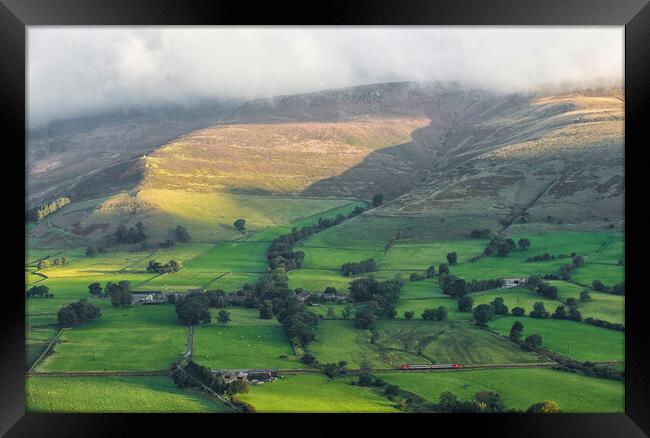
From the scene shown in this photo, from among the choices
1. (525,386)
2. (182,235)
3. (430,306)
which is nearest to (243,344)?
(430,306)

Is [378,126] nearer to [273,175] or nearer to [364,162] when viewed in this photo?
[364,162]

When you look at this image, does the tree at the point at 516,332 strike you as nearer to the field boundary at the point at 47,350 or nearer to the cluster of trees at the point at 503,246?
the cluster of trees at the point at 503,246

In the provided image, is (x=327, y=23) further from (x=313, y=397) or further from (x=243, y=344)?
(x=243, y=344)

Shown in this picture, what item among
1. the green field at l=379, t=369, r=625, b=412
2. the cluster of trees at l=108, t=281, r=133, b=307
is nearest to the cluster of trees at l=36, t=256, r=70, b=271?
the cluster of trees at l=108, t=281, r=133, b=307

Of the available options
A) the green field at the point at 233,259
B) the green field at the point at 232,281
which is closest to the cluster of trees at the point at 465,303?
the green field at the point at 232,281

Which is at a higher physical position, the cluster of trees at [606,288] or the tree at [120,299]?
the cluster of trees at [606,288]

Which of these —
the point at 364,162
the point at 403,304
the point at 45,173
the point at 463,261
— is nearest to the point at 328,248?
the point at 463,261

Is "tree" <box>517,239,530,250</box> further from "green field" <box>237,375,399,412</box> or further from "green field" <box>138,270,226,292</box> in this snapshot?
"green field" <box>237,375,399,412</box>
